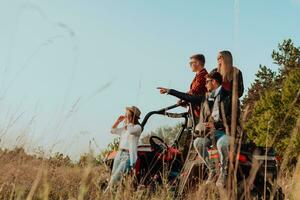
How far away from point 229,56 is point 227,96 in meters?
0.55

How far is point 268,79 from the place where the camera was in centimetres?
4206

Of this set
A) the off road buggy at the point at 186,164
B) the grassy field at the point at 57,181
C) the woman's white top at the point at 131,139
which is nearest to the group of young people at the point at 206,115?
the woman's white top at the point at 131,139

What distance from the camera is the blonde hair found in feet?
19.8

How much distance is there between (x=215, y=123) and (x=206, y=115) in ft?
0.45

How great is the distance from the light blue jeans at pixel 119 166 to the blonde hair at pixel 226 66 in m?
1.80

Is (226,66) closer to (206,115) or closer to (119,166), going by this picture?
(206,115)

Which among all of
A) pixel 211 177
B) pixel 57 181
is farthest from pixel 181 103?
pixel 57 181

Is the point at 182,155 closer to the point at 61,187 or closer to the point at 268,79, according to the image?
the point at 61,187

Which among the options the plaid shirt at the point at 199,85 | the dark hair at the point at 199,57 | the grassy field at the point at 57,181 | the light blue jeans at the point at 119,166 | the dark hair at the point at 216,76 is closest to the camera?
the grassy field at the point at 57,181

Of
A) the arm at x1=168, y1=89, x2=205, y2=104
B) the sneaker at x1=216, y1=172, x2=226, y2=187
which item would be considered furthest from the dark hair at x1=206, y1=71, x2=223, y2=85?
the sneaker at x1=216, y1=172, x2=226, y2=187

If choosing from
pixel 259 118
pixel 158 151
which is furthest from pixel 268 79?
pixel 158 151

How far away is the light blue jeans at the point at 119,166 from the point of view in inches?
275

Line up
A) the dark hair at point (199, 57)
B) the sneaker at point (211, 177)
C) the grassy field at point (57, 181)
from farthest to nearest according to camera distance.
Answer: the dark hair at point (199, 57), the sneaker at point (211, 177), the grassy field at point (57, 181)

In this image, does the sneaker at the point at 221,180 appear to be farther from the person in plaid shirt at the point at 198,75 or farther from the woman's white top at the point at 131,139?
the woman's white top at the point at 131,139
